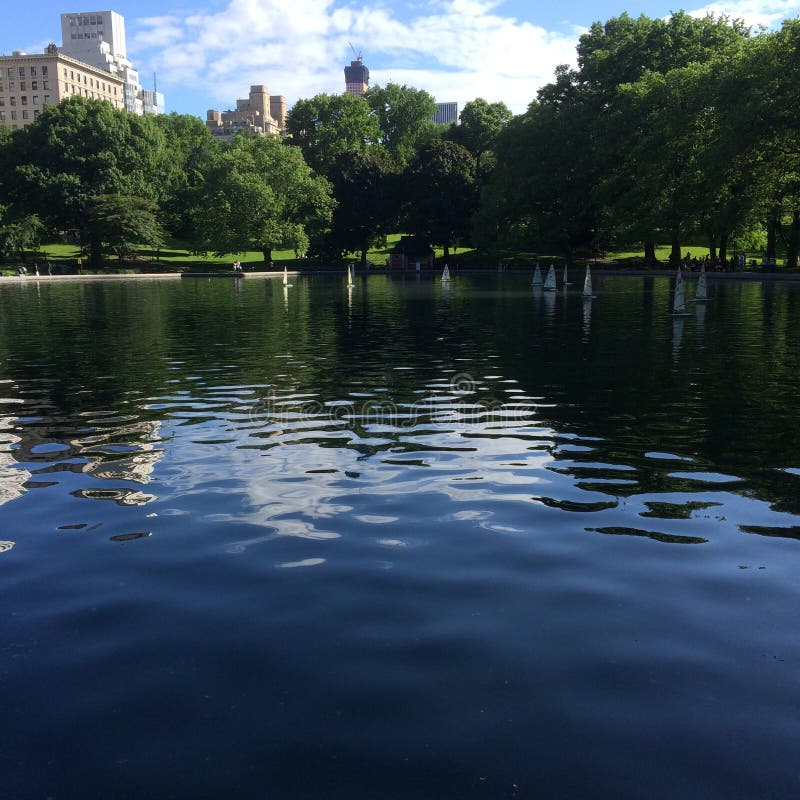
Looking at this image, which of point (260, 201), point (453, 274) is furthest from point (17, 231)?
point (453, 274)

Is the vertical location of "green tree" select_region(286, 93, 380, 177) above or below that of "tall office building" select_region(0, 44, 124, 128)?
below

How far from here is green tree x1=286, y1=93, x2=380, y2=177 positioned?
134500 mm

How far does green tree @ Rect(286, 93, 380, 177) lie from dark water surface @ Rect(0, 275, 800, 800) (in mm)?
126213

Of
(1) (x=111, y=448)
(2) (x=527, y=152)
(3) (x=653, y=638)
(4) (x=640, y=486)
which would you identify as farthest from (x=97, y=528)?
(2) (x=527, y=152)

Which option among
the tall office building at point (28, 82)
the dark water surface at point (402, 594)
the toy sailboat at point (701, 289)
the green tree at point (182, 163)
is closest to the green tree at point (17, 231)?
Answer: the green tree at point (182, 163)

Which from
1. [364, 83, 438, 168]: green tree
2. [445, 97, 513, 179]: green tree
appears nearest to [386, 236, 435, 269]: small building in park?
[445, 97, 513, 179]: green tree

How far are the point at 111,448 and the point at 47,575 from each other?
5.07 metres

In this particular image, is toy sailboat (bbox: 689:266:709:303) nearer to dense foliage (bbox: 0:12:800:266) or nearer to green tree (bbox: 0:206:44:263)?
dense foliage (bbox: 0:12:800:266)

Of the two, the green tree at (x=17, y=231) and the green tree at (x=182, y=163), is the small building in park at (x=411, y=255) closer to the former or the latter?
the green tree at (x=182, y=163)

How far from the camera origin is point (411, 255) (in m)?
110

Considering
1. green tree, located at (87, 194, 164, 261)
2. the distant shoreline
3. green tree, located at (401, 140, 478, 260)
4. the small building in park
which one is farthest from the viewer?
the small building in park

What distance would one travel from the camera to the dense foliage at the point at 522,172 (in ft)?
208

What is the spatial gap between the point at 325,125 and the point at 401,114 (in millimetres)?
22001

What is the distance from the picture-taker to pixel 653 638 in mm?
5727
